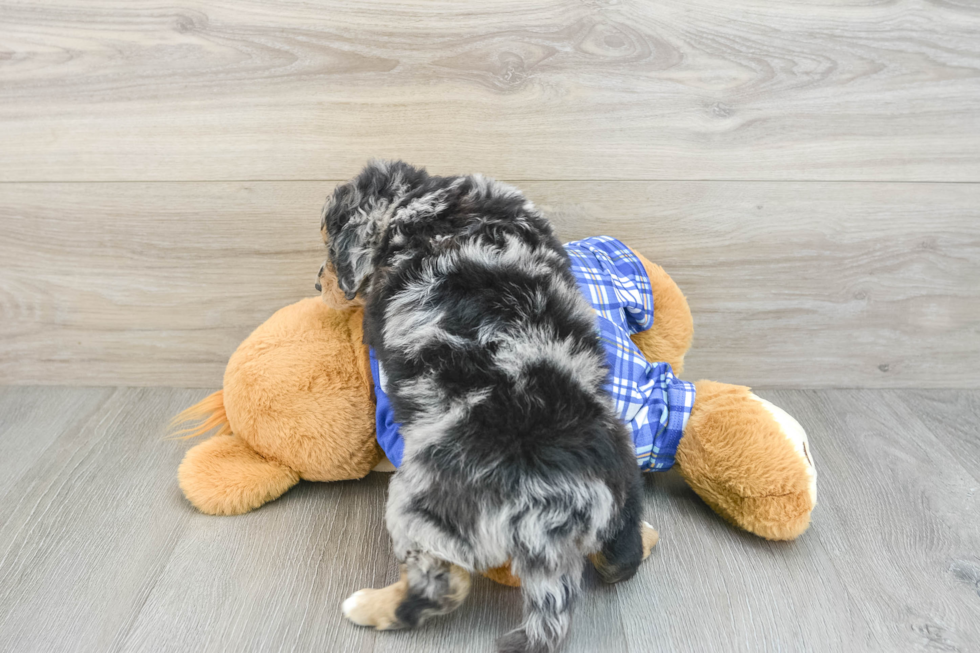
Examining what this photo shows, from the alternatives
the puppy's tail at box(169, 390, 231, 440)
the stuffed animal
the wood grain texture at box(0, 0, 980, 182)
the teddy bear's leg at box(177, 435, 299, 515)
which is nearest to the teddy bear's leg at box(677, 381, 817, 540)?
the stuffed animal

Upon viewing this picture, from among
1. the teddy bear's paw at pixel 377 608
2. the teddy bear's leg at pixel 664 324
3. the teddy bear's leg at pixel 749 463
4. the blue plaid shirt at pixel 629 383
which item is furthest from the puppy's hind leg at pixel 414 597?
the teddy bear's leg at pixel 664 324

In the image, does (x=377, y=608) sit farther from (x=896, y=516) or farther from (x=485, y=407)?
(x=896, y=516)

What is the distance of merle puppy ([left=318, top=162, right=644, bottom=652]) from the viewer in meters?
0.69

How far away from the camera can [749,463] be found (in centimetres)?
90

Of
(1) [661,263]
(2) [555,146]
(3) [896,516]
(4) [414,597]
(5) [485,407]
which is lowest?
(3) [896,516]

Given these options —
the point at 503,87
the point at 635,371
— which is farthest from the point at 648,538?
the point at 503,87

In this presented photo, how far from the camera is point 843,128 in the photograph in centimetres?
113

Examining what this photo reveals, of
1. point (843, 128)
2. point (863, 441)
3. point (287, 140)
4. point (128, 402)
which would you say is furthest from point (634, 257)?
point (128, 402)

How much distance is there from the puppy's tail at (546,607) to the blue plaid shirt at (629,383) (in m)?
0.24

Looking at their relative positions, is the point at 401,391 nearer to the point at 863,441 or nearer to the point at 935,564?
the point at 935,564

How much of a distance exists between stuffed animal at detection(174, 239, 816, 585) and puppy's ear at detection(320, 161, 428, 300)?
5.8 inches

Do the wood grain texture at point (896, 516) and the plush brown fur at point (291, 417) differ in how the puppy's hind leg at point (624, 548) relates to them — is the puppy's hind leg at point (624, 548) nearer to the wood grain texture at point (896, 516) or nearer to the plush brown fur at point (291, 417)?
the wood grain texture at point (896, 516)

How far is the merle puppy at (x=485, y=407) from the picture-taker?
689 mm

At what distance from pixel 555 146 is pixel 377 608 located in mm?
786
